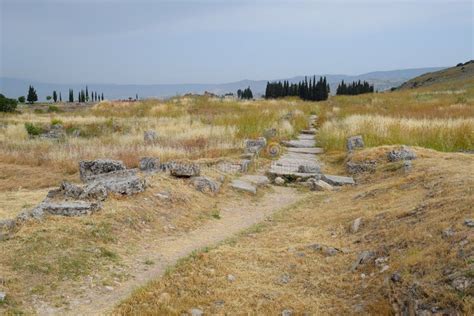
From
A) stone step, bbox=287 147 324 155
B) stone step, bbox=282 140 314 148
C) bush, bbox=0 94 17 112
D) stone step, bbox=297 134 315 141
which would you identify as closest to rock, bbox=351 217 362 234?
stone step, bbox=287 147 324 155

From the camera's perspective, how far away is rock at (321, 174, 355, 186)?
35.1ft

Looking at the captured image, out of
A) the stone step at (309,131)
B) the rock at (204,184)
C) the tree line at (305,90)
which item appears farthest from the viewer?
the tree line at (305,90)

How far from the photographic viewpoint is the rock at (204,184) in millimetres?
9323

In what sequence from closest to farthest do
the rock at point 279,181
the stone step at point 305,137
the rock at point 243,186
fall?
the rock at point 243,186
the rock at point 279,181
the stone step at point 305,137

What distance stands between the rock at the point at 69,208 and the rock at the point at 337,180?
590cm

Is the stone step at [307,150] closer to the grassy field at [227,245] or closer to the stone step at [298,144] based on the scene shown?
the stone step at [298,144]

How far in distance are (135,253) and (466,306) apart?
13.3 ft

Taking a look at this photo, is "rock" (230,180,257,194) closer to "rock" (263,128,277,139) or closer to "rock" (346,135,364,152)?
"rock" (346,135,364,152)

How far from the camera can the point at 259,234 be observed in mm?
6988

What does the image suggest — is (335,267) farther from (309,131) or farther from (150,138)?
(309,131)

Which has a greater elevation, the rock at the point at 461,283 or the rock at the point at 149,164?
the rock at the point at 149,164

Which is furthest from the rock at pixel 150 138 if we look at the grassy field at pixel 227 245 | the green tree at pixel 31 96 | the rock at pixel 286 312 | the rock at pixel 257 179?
the green tree at pixel 31 96

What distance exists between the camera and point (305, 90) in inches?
2311

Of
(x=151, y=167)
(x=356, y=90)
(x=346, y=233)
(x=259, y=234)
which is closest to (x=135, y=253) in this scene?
(x=259, y=234)
